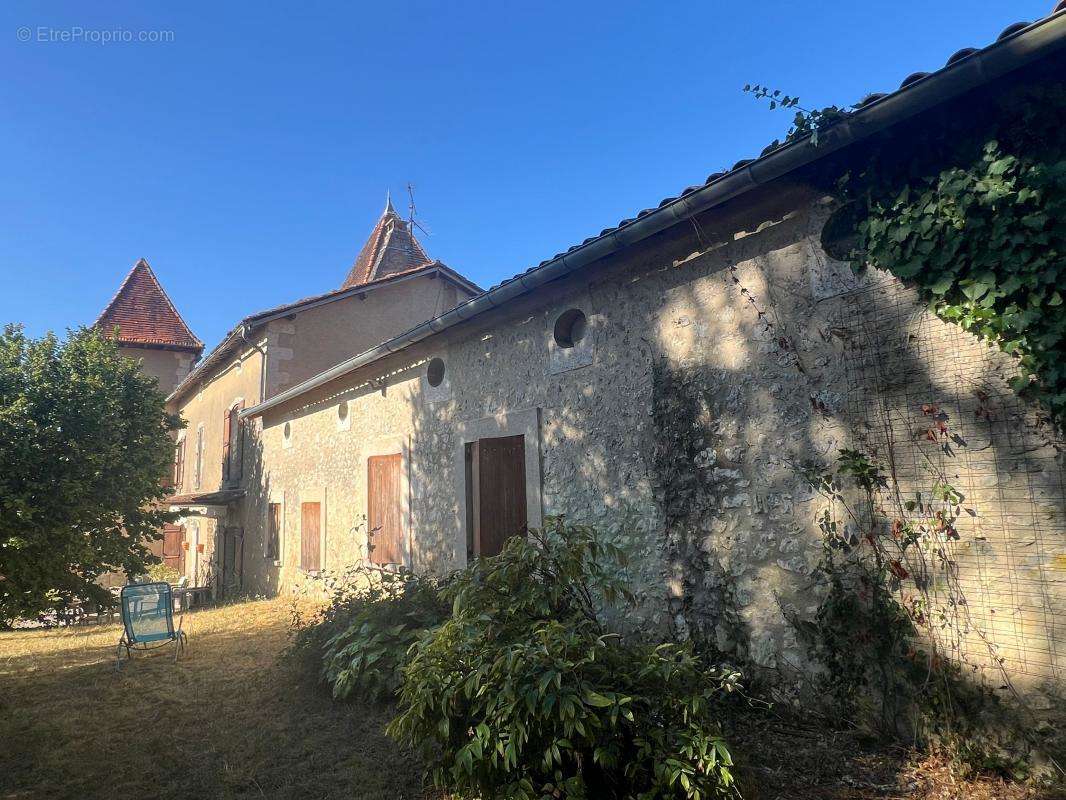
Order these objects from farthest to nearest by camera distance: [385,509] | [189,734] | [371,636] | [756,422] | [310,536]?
[310,536]
[385,509]
[371,636]
[189,734]
[756,422]

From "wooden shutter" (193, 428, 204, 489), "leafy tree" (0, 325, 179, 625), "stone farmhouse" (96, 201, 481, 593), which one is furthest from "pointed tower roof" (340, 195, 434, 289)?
"leafy tree" (0, 325, 179, 625)

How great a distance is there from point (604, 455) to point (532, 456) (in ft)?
2.88

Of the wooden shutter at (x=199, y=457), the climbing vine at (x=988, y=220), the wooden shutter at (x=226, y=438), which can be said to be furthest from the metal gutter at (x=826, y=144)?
the wooden shutter at (x=199, y=457)

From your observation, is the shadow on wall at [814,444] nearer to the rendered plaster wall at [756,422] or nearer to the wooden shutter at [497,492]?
the rendered plaster wall at [756,422]

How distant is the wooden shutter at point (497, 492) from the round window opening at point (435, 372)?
1.07 meters

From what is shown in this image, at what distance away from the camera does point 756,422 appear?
3.75 m

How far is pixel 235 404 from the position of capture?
13.5 metres

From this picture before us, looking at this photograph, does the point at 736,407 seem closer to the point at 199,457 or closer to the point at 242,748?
the point at 242,748

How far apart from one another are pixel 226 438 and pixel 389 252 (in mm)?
6124

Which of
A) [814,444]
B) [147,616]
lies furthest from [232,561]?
[814,444]

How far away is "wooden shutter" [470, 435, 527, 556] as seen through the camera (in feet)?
19.4

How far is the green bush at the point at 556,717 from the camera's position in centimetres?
241

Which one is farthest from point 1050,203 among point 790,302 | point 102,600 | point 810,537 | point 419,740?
point 102,600

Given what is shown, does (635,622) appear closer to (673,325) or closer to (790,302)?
(673,325)
